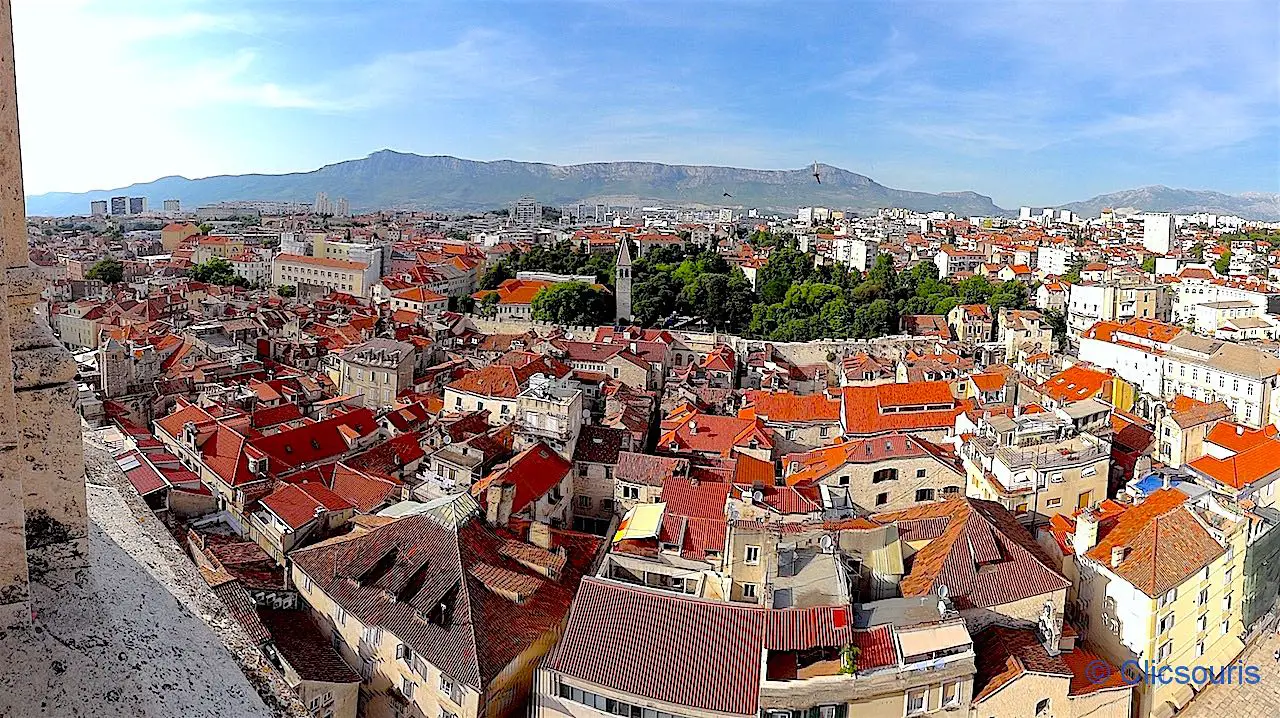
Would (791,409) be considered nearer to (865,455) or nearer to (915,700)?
(865,455)

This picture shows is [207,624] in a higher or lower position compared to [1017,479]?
higher

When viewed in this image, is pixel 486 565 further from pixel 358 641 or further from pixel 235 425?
pixel 235 425

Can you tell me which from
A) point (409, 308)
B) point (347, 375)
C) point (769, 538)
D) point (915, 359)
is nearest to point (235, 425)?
point (347, 375)

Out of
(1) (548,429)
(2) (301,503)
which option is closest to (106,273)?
(1) (548,429)

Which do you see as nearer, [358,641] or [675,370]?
[358,641]

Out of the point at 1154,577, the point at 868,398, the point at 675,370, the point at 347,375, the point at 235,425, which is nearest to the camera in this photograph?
the point at 1154,577

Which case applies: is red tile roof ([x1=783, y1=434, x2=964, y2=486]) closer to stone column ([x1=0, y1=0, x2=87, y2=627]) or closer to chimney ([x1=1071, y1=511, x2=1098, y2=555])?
chimney ([x1=1071, y1=511, x2=1098, y2=555])
